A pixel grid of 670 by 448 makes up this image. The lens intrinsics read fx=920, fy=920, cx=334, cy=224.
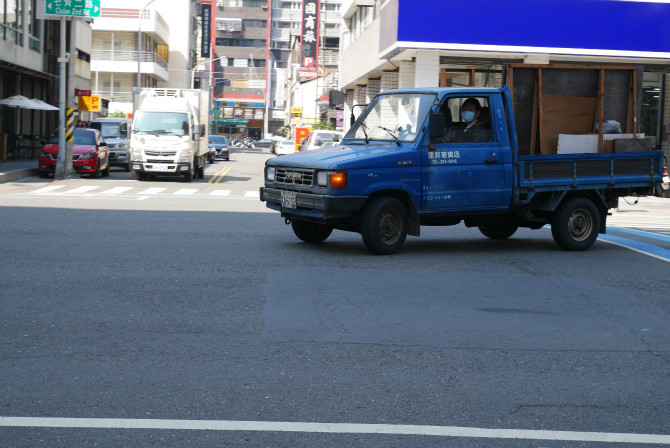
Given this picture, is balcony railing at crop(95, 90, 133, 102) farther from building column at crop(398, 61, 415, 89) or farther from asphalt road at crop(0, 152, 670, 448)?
asphalt road at crop(0, 152, 670, 448)

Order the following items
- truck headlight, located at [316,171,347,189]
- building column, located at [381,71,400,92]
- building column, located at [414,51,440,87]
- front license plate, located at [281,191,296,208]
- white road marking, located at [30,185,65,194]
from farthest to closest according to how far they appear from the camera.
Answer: building column, located at [381,71,400,92] < building column, located at [414,51,440,87] < white road marking, located at [30,185,65,194] < front license plate, located at [281,191,296,208] < truck headlight, located at [316,171,347,189]

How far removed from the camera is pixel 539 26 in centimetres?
2736

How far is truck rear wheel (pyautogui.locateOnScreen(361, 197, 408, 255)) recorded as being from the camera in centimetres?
1184

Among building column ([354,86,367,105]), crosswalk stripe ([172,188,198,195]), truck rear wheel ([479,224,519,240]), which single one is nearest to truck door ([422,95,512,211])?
truck rear wheel ([479,224,519,240])

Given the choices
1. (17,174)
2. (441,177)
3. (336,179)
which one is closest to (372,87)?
(17,174)

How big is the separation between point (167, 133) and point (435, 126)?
740 inches

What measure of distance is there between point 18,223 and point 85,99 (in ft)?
85.5

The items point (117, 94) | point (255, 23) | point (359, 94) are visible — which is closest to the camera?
point (359, 94)

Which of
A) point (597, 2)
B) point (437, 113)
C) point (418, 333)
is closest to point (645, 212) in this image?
point (597, 2)

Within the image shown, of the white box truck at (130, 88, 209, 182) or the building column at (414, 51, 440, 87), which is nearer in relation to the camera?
the building column at (414, 51, 440, 87)

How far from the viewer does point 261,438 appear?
4.66 m

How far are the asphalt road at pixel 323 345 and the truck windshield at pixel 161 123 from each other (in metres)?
16.6

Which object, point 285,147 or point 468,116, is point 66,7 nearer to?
point 468,116

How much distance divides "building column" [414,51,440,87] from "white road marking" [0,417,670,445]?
78.5 feet
